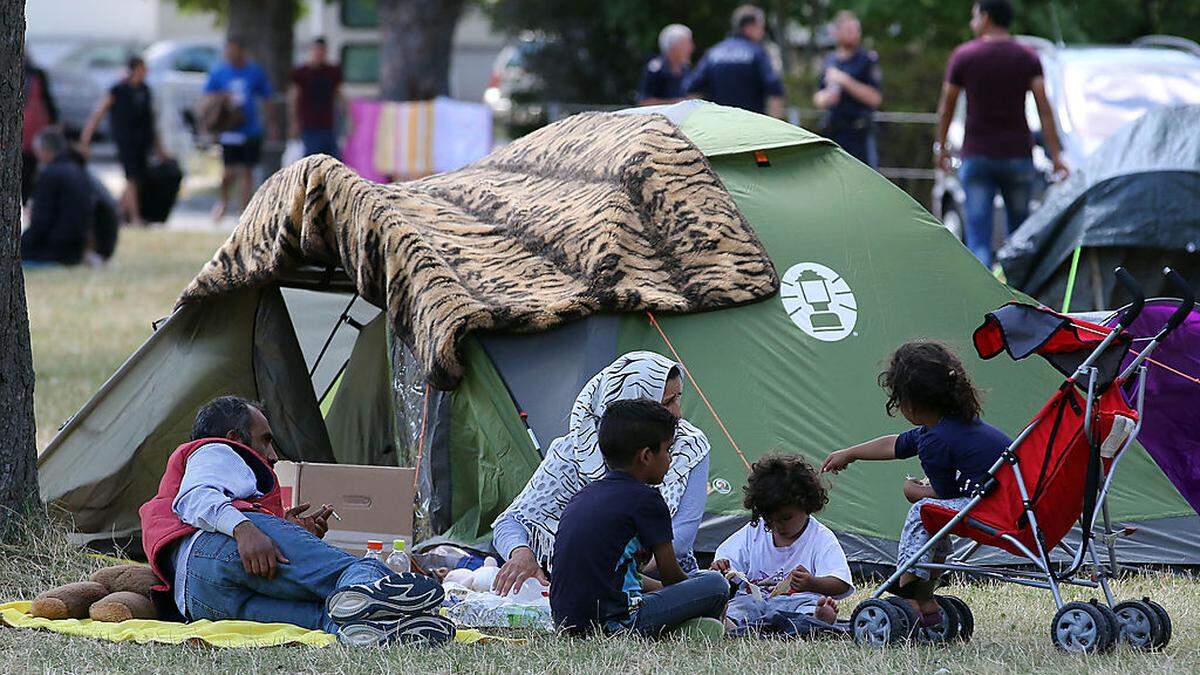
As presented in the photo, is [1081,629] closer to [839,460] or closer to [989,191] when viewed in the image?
[839,460]

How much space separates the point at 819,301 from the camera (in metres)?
6.78

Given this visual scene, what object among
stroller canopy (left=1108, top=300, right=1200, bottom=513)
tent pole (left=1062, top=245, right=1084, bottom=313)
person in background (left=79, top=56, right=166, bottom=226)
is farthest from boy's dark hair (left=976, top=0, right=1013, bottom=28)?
person in background (left=79, top=56, right=166, bottom=226)

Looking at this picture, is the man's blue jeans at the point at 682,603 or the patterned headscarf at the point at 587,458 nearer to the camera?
the man's blue jeans at the point at 682,603

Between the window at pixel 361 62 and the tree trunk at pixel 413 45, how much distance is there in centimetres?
1065

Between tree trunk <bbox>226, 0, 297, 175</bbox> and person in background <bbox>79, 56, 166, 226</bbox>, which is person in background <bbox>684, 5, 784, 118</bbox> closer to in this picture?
person in background <bbox>79, 56, 166, 226</bbox>

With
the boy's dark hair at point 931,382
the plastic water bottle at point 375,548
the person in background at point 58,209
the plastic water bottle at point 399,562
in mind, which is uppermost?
the boy's dark hair at point 931,382

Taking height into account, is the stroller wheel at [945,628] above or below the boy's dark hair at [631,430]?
below

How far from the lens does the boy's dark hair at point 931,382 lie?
521 centimetres

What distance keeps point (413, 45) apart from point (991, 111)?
Answer: 10984 mm

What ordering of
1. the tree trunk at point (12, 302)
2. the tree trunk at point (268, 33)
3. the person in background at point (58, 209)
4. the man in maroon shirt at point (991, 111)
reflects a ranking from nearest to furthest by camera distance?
the tree trunk at point (12, 302) → the man in maroon shirt at point (991, 111) → the person in background at point (58, 209) → the tree trunk at point (268, 33)

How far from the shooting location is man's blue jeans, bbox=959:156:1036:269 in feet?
36.2

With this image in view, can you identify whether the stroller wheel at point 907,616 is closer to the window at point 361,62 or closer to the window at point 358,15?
the window at point 358,15

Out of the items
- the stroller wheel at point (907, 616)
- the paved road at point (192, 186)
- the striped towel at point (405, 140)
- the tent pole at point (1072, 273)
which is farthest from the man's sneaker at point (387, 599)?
the paved road at point (192, 186)

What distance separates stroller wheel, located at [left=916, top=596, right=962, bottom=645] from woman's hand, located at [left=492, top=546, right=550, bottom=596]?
115cm
